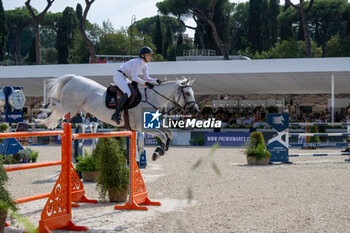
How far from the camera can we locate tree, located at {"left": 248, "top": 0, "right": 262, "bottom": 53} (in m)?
46.1

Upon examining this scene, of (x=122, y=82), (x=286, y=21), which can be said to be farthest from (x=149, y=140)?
(x=286, y=21)

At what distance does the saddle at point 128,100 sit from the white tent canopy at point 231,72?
10177mm

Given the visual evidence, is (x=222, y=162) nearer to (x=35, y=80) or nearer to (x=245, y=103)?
(x=35, y=80)

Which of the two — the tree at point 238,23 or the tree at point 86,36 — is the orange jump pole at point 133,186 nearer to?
the tree at point 86,36

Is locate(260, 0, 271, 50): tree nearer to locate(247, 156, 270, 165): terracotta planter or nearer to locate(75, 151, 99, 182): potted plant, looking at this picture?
locate(247, 156, 270, 165): terracotta planter

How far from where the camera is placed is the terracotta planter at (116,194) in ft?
20.6

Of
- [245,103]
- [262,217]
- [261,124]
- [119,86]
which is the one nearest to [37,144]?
[261,124]

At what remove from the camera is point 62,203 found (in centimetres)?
445

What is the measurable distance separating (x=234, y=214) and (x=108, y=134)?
1690 millimetres

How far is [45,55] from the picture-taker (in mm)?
60375

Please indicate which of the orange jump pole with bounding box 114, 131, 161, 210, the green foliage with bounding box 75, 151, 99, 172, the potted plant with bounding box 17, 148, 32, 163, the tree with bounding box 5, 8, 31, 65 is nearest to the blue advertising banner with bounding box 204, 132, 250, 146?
the potted plant with bounding box 17, 148, 32, 163

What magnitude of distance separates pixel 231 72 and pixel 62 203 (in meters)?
15.4

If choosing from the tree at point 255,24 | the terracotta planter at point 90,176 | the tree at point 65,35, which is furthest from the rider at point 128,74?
the tree at point 65,35

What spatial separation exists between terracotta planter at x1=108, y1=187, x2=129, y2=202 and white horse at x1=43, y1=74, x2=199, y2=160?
2.61 feet
